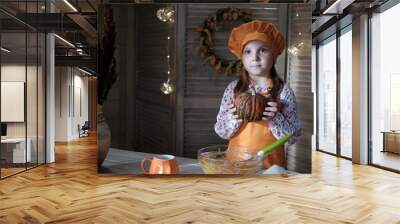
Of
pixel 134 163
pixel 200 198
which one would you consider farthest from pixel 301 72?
pixel 134 163

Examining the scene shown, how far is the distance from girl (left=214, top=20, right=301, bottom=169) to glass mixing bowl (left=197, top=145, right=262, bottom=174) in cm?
5

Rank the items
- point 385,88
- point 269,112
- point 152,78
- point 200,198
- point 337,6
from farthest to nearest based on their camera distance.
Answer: point 385,88 < point 337,6 < point 152,78 < point 269,112 < point 200,198

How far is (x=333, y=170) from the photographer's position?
6320 mm

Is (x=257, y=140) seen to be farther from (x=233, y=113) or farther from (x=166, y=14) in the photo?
(x=166, y=14)

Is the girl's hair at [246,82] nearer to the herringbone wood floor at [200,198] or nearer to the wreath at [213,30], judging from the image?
the wreath at [213,30]

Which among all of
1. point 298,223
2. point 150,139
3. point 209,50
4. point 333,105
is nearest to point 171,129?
point 150,139

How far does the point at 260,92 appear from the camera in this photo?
210 inches

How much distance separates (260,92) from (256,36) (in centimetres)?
76

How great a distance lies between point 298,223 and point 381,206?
114 cm

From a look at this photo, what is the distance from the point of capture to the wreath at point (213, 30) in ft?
17.6

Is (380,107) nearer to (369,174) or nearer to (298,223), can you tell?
(369,174)

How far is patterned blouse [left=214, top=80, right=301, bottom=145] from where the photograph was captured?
5332 mm

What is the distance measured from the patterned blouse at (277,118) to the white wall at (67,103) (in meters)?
9.75

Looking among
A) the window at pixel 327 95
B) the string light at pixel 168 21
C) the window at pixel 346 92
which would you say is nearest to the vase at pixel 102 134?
the string light at pixel 168 21
